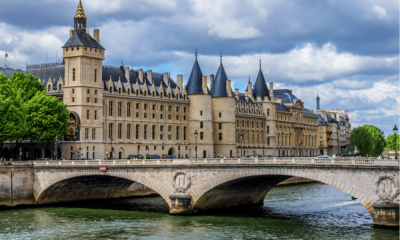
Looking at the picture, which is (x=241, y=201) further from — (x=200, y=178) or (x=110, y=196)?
(x=110, y=196)

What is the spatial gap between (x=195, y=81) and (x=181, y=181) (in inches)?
2428

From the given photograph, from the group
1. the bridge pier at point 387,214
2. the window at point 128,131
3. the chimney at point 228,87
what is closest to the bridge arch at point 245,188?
the bridge pier at point 387,214

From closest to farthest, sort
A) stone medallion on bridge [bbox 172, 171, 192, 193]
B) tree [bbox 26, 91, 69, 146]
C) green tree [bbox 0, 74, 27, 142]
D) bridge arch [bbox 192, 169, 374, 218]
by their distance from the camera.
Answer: bridge arch [bbox 192, 169, 374, 218]
stone medallion on bridge [bbox 172, 171, 192, 193]
green tree [bbox 0, 74, 27, 142]
tree [bbox 26, 91, 69, 146]

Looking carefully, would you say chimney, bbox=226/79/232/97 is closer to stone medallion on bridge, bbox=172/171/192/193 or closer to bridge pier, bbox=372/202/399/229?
stone medallion on bridge, bbox=172/171/192/193

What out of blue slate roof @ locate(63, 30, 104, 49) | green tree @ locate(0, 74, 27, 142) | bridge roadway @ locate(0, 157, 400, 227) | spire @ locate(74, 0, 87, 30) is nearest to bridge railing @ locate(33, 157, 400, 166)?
bridge roadway @ locate(0, 157, 400, 227)

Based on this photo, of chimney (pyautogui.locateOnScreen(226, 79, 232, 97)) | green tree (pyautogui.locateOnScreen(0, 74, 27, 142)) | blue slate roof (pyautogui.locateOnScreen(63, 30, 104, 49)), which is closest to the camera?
green tree (pyautogui.locateOnScreen(0, 74, 27, 142))

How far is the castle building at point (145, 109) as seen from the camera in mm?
101625

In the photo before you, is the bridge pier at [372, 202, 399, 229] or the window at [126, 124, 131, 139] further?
the window at [126, 124, 131, 139]

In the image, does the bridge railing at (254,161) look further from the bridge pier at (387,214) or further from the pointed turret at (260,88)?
the pointed turret at (260,88)

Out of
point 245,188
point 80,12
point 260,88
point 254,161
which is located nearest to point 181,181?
point 254,161

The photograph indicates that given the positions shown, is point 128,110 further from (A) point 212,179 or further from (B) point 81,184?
(A) point 212,179

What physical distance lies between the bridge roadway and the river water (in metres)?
1.69

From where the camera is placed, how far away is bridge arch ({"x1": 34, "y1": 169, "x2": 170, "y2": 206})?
68.1 meters

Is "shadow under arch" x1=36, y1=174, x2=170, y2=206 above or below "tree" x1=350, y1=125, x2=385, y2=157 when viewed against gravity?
below
